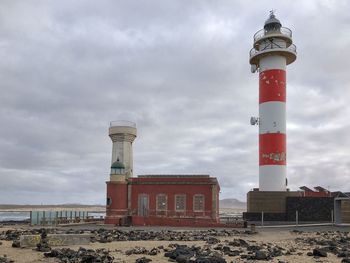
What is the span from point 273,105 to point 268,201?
9.08 meters

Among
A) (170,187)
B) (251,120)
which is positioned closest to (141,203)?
(170,187)

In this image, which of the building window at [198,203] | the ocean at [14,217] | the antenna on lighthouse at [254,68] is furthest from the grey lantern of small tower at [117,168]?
the ocean at [14,217]

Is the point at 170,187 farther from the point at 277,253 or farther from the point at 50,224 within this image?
the point at 277,253

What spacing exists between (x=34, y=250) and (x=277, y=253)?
33.7 ft

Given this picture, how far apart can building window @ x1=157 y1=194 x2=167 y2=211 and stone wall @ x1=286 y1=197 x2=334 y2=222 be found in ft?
37.1

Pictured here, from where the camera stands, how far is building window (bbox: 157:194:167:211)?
4409 cm

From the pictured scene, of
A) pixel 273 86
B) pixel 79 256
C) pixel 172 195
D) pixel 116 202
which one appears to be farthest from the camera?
pixel 273 86

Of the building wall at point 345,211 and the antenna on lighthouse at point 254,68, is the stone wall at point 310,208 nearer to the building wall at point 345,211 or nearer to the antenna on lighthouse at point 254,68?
the building wall at point 345,211

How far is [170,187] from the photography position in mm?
44062

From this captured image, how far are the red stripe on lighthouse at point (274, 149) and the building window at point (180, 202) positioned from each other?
8434 mm

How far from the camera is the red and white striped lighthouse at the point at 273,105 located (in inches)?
1740

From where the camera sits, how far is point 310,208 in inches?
1718

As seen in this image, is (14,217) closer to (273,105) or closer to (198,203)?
(198,203)

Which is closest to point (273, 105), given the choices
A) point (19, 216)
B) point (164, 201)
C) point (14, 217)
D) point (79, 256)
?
point (164, 201)
